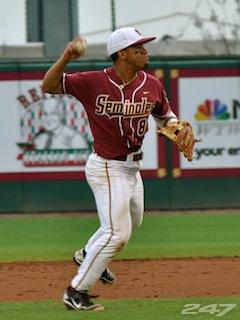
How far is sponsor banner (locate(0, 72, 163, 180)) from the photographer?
47.1 ft

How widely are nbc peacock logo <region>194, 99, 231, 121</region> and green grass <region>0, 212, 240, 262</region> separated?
1.42 metres

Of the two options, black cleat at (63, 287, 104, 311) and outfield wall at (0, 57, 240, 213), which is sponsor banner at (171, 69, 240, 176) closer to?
outfield wall at (0, 57, 240, 213)

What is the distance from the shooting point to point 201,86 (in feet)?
47.5

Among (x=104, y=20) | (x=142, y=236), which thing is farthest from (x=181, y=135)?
(x=104, y=20)

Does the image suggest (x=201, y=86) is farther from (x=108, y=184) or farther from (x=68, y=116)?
(x=108, y=184)

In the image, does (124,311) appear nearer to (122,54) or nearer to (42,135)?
(122,54)

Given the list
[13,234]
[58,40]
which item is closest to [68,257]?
[13,234]

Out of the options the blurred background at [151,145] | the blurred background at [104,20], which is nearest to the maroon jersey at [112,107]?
the blurred background at [151,145]

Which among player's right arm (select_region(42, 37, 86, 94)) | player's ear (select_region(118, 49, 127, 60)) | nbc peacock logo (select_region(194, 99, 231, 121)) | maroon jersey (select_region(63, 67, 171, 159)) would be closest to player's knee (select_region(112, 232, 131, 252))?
maroon jersey (select_region(63, 67, 171, 159))

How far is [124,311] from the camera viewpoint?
6.62m

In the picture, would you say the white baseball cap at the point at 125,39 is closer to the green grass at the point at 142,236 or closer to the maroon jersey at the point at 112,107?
the maroon jersey at the point at 112,107

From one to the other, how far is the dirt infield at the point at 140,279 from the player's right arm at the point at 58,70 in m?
1.69

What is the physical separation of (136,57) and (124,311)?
1.65m

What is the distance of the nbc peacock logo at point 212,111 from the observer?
1440cm
